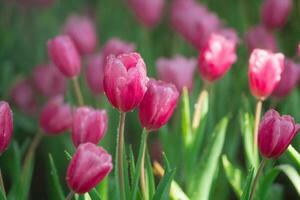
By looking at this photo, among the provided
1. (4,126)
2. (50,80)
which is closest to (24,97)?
(50,80)

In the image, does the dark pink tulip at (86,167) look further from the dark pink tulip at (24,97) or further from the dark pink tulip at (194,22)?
the dark pink tulip at (24,97)

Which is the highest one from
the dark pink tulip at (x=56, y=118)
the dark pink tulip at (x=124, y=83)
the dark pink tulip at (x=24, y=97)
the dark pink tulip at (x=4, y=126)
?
the dark pink tulip at (x=124, y=83)

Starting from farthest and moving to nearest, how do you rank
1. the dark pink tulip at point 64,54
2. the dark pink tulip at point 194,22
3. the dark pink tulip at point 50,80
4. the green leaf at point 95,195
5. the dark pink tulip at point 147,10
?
1. the dark pink tulip at point 147,10
2. the dark pink tulip at point 50,80
3. the dark pink tulip at point 194,22
4. the dark pink tulip at point 64,54
5. the green leaf at point 95,195

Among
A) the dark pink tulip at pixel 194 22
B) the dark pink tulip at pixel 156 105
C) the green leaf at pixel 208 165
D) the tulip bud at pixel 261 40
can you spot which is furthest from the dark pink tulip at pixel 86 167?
the tulip bud at pixel 261 40

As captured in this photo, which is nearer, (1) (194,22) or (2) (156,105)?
(2) (156,105)

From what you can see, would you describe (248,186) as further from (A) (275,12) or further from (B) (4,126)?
(A) (275,12)

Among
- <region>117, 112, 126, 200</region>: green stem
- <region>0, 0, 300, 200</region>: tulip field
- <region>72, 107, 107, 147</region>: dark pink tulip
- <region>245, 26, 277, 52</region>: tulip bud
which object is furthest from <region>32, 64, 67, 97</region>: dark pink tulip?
<region>117, 112, 126, 200</region>: green stem

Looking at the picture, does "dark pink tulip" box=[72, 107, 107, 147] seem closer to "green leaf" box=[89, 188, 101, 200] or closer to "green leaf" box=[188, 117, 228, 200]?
"green leaf" box=[89, 188, 101, 200]

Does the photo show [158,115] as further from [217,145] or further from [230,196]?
[230,196]
